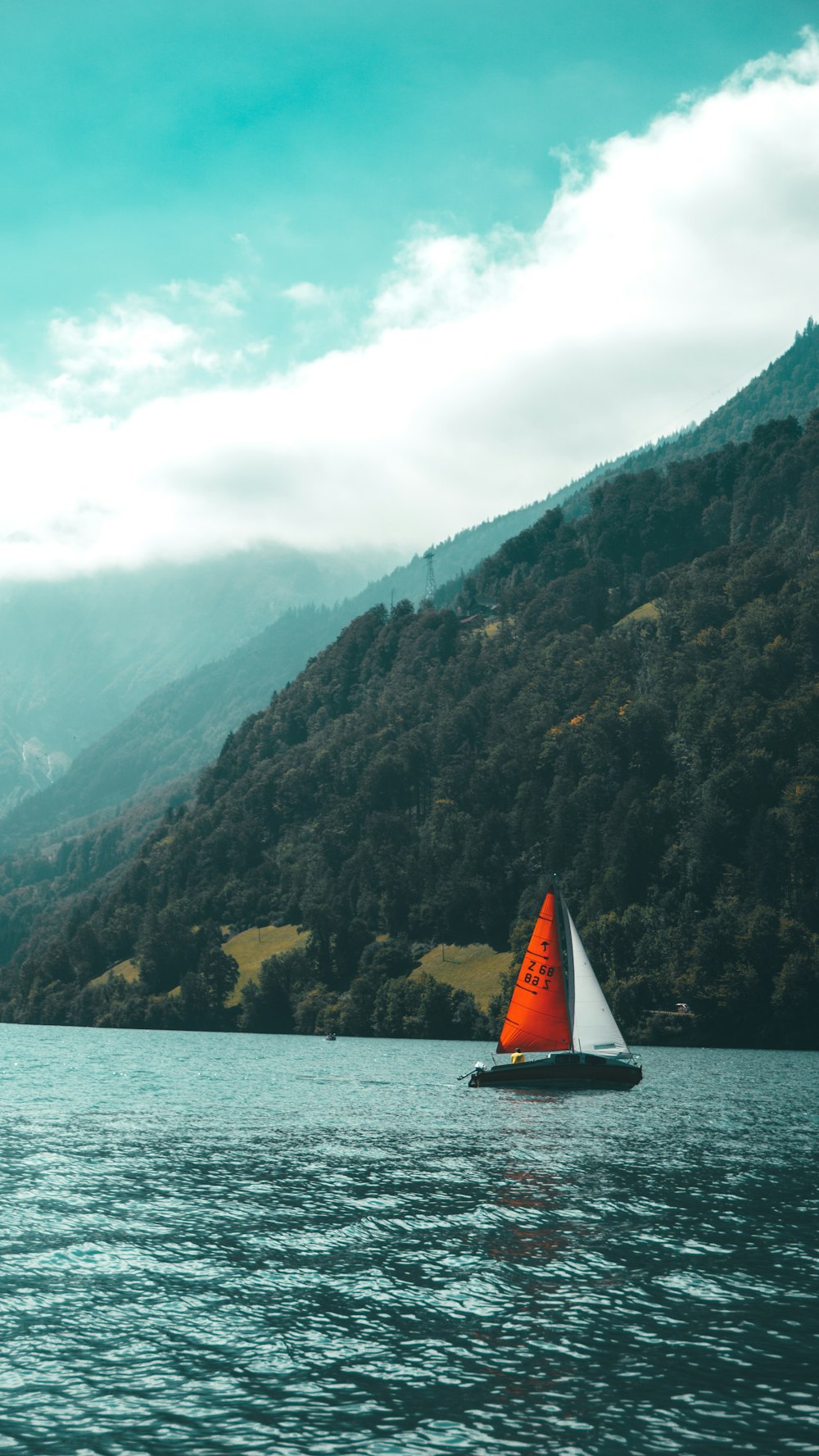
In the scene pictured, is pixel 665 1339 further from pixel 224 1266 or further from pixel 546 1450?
pixel 224 1266

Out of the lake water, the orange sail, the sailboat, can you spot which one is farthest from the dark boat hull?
the lake water

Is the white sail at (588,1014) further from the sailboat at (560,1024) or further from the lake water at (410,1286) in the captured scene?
the lake water at (410,1286)

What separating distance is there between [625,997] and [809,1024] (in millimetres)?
26510

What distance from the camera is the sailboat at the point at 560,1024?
A: 323 ft

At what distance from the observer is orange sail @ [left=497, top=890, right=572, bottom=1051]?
3937 inches

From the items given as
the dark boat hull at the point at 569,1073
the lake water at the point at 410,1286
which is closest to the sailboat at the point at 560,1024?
the dark boat hull at the point at 569,1073

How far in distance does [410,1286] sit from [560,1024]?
209 ft

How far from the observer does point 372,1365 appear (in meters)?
30.9

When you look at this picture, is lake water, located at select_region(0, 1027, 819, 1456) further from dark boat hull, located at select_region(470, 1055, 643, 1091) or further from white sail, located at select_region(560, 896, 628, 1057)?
white sail, located at select_region(560, 896, 628, 1057)

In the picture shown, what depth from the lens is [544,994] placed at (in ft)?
330

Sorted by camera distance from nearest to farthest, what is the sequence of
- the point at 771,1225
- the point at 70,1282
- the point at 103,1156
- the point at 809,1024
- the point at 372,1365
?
the point at 372,1365 → the point at 70,1282 → the point at 771,1225 → the point at 103,1156 → the point at 809,1024

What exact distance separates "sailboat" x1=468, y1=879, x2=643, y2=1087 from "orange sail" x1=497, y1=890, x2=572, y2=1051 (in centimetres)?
7

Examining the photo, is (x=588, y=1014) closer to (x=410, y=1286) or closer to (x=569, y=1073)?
(x=569, y=1073)

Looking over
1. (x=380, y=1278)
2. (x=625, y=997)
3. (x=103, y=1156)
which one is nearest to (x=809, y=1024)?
(x=625, y=997)
